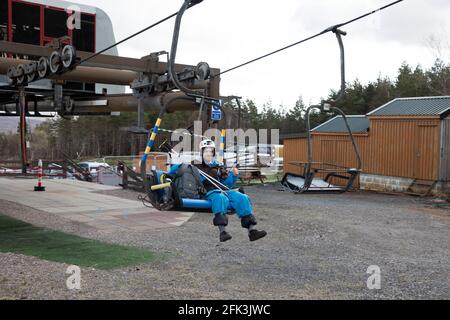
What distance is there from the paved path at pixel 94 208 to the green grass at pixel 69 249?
1.39m

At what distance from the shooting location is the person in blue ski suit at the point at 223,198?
6516 mm

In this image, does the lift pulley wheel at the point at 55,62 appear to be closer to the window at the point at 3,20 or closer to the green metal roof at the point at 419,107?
the window at the point at 3,20

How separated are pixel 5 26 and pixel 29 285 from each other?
8.52m

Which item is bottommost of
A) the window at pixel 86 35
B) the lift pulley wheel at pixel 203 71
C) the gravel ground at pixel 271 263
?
the gravel ground at pixel 271 263

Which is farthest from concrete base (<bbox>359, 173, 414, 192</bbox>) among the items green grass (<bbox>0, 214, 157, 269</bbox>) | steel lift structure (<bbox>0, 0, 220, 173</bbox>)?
green grass (<bbox>0, 214, 157, 269</bbox>)

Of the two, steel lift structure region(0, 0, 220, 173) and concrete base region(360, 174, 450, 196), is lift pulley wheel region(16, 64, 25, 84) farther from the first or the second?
concrete base region(360, 174, 450, 196)

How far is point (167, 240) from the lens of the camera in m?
9.70

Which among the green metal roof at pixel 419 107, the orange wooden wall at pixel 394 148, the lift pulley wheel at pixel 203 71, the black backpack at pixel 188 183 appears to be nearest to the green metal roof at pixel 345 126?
the orange wooden wall at pixel 394 148

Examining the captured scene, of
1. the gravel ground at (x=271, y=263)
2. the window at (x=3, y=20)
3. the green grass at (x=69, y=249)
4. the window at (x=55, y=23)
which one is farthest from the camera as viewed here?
the window at (x=55, y=23)

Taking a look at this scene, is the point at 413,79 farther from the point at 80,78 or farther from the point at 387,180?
the point at 80,78

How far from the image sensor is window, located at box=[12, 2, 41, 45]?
1260 centimetres

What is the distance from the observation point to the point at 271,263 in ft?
26.0

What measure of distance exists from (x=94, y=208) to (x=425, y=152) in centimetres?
1288
